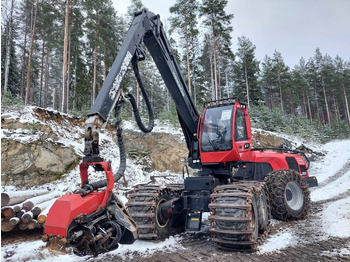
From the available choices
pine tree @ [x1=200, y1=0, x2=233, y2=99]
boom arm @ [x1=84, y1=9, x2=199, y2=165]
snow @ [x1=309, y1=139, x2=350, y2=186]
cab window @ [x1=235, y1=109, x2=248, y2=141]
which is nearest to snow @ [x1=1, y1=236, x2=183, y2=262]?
boom arm @ [x1=84, y1=9, x2=199, y2=165]

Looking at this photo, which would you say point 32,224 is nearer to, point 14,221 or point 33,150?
point 14,221

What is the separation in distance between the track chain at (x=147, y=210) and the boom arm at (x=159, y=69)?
149cm

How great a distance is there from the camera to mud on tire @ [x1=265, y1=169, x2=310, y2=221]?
20.4 feet

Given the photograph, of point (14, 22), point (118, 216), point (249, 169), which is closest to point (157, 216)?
point (118, 216)

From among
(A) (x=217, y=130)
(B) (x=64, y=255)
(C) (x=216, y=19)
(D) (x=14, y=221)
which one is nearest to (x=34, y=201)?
(D) (x=14, y=221)

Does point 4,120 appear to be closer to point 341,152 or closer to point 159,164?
point 159,164

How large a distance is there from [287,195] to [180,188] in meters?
2.97

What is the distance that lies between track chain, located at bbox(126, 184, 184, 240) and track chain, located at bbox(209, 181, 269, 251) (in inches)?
51.2

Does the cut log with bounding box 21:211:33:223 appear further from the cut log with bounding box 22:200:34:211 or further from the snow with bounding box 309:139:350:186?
the snow with bounding box 309:139:350:186

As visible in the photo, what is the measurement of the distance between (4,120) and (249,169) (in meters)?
9.82

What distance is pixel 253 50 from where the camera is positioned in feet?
113

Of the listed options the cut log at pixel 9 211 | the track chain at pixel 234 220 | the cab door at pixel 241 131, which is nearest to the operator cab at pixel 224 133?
the cab door at pixel 241 131

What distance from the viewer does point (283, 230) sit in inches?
223

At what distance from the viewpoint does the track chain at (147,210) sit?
16.3 feet
